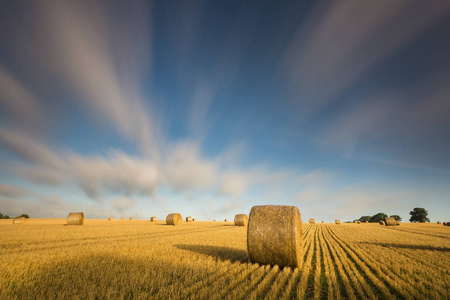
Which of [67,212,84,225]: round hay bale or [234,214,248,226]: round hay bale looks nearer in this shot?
[67,212,84,225]: round hay bale

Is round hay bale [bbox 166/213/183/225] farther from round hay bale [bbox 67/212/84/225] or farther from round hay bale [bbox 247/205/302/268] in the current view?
round hay bale [bbox 247/205/302/268]

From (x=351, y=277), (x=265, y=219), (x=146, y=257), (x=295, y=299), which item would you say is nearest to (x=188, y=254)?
(x=146, y=257)

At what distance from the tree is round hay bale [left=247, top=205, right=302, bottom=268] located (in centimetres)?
10011

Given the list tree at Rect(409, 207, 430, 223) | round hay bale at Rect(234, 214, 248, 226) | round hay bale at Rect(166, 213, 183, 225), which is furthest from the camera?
tree at Rect(409, 207, 430, 223)

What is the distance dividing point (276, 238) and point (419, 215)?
333 feet

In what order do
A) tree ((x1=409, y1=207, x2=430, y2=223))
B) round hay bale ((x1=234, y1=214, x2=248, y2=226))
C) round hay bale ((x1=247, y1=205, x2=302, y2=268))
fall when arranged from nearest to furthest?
round hay bale ((x1=247, y1=205, x2=302, y2=268))
round hay bale ((x1=234, y1=214, x2=248, y2=226))
tree ((x1=409, y1=207, x2=430, y2=223))

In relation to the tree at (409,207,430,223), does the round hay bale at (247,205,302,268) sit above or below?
below

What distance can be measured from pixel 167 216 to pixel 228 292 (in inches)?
1056

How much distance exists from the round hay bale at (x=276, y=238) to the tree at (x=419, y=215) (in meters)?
100

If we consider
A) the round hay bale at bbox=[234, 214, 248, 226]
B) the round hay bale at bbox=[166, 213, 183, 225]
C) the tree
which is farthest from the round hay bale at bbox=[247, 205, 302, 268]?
the tree

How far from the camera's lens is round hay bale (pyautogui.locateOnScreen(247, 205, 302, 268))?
7031 millimetres

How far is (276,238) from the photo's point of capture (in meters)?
7.30

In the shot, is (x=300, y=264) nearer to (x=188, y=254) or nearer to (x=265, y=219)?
(x=265, y=219)

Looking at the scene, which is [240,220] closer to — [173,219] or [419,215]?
[173,219]
